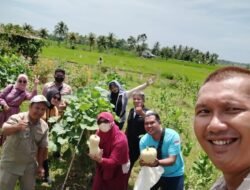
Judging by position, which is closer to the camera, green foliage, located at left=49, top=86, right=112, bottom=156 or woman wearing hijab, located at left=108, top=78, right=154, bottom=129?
green foliage, located at left=49, top=86, right=112, bottom=156

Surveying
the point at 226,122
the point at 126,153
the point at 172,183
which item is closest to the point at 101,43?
the point at 126,153

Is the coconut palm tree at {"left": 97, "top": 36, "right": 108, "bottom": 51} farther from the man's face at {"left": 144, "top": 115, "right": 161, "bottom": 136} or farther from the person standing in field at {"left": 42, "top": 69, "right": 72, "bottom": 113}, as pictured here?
the man's face at {"left": 144, "top": 115, "right": 161, "bottom": 136}

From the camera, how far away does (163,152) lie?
187 inches

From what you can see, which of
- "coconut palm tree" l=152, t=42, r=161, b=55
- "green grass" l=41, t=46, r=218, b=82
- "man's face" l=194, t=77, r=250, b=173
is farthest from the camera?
"coconut palm tree" l=152, t=42, r=161, b=55

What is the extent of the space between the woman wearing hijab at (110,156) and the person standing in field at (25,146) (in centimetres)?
74

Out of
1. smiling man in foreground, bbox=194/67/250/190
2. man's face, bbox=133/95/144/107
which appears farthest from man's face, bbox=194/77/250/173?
man's face, bbox=133/95/144/107

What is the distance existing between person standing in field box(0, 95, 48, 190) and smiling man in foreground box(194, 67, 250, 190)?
3877 mm

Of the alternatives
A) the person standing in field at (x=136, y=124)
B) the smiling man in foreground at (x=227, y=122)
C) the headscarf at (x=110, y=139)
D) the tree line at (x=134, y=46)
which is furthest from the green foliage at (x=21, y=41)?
the tree line at (x=134, y=46)

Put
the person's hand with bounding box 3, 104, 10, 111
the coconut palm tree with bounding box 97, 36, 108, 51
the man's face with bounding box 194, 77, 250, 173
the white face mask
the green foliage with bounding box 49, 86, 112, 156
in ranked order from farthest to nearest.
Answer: the coconut palm tree with bounding box 97, 36, 108, 51 < the person's hand with bounding box 3, 104, 10, 111 < the green foliage with bounding box 49, 86, 112, 156 < the white face mask < the man's face with bounding box 194, 77, 250, 173

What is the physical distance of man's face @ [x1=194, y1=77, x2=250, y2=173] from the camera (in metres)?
1.17

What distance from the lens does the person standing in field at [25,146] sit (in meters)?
4.93

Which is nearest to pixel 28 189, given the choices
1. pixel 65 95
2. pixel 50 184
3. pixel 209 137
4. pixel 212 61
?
pixel 50 184

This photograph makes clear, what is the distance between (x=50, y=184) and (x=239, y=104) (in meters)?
5.78

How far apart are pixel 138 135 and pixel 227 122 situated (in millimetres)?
5235
